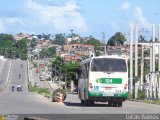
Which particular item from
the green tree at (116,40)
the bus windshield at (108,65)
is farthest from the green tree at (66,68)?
the bus windshield at (108,65)

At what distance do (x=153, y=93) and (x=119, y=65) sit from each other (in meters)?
20.2

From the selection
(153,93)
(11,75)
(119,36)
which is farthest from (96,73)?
(119,36)

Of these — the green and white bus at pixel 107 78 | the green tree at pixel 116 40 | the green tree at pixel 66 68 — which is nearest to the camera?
the green and white bus at pixel 107 78

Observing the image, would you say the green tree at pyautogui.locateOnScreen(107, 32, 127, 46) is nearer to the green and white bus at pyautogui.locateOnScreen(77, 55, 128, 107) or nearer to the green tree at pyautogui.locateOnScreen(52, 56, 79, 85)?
the green tree at pyautogui.locateOnScreen(52, 56, 79, 85)

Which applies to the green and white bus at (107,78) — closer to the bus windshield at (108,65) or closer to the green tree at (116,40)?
the bus windshield at (108,65)

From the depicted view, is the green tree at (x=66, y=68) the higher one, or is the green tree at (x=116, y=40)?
the green tree at (x=116, y=40)

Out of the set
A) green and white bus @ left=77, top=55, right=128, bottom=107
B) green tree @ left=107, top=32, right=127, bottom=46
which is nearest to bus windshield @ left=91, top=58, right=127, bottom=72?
green and white bus @ left=77, top=55, right=128, bottom=107

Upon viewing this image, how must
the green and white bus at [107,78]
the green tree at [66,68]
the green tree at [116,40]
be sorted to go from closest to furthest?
the green and white bus at [107,78]
the green tree at [66,68]
the green tree at [116,40]

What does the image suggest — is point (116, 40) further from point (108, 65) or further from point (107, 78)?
point (107, 78)

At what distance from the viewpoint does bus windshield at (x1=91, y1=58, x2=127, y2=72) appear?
3516 cm

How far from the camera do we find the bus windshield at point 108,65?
35156 mm

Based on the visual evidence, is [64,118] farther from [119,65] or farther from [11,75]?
[11,75]

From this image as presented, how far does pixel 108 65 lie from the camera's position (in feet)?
116

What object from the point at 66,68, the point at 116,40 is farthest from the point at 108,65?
the point at 116,40
